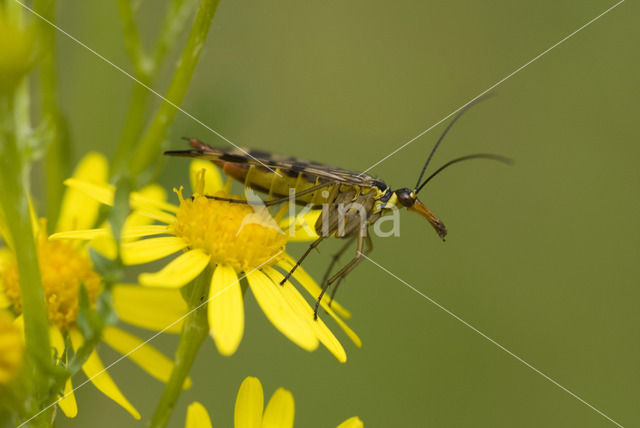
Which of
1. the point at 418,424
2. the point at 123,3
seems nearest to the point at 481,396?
the point at 418,424

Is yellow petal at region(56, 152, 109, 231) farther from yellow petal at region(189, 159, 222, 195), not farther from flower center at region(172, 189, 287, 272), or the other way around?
flower center at region(172, 189, 287, 272)

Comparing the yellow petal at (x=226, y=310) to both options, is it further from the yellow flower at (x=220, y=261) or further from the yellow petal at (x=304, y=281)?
the yellow petal at (x=304, y=281)

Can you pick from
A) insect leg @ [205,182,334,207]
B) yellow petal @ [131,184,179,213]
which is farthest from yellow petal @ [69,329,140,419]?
insect leg @ [205,182,334,207]

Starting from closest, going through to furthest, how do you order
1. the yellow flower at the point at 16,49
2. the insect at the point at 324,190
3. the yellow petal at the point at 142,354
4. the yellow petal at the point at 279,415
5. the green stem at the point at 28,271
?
the yellow flower at the point at 16,49
the green stem at the point at 28,271
the yellow petal at the point at 279,415
the yellow petal at the point at 142,354
the insect at the point at 324,190

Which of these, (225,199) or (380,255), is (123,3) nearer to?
(225,199)

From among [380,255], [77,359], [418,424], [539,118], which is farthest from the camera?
[539,118]

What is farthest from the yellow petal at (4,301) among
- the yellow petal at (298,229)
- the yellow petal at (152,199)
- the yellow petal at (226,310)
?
the yellow petal at (298,229)

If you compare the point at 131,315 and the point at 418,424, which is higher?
the point at 131,315
